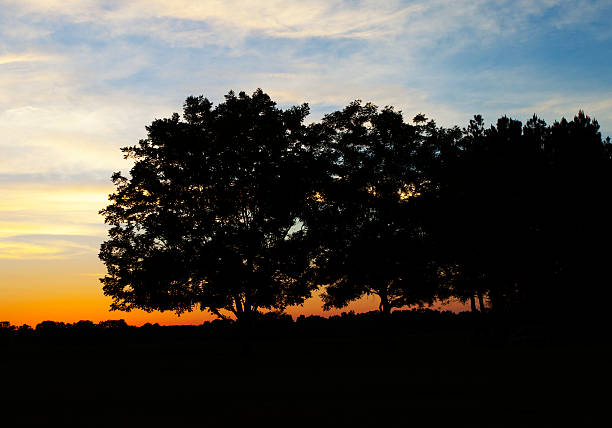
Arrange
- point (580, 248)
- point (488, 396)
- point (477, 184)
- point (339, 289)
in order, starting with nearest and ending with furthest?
point (488, 396)
point (580, 248)
point (477, 184)
point (339, 289)

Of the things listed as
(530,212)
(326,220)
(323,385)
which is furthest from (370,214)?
(323,385)

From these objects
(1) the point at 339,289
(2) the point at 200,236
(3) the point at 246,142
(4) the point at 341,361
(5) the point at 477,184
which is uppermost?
(3) the point at 246,142

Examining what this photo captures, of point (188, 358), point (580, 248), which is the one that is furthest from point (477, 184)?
point (188, 358)

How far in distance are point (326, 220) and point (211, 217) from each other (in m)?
10.1

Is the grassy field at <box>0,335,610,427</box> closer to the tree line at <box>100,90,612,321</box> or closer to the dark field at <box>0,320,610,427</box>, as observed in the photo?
the dark field at <box>0,320,610,427</box>

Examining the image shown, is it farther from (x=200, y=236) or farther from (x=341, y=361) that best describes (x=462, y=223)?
(x=200, y=236)

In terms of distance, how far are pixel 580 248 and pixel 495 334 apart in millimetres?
10133

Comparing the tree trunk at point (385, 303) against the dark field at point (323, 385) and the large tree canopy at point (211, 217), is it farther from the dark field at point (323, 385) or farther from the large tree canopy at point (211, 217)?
the large tree canopy at point (211, 217)

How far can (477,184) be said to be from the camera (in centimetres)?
4566

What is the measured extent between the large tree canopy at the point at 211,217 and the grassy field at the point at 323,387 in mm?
5442

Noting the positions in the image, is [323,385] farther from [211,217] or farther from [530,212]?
[530,212]

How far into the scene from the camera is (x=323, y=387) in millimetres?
26797

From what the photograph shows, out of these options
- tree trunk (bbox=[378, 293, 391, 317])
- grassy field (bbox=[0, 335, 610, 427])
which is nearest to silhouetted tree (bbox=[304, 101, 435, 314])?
tree trunk (bbox=[378, 293, 391, 317])

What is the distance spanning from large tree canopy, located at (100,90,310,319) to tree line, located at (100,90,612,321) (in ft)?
0.32
